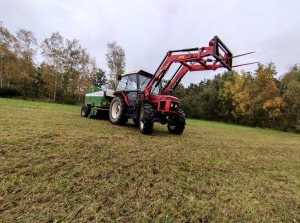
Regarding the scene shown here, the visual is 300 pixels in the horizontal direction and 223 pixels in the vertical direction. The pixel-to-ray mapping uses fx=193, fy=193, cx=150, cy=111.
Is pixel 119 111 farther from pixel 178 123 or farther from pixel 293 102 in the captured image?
pixel 293 102

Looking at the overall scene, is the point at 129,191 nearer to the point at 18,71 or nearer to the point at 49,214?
the point at 49,214

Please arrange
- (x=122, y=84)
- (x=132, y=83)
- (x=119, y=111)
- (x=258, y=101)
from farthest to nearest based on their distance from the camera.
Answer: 1. (x=258, y=101)
2. (x=122, y=84)
3. (x=132, y=83)
4. (x=119, y=111)

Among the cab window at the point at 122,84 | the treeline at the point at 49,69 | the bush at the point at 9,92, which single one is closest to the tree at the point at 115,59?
the treeline at the point at 49,69

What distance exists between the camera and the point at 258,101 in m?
27.3

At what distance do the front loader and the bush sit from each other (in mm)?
28160

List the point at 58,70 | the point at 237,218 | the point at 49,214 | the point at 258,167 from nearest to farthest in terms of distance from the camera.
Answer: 1. the point at 49,214
2. the point at 237,218
3. the point at 258,167
4. the point at 58,70

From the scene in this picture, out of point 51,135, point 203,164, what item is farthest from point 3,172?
point 203,164

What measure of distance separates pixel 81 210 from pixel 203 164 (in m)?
2.36

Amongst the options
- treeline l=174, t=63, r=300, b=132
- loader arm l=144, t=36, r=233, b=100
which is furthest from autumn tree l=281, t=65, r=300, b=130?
loader arm l=144, t=36, r=233, b=100

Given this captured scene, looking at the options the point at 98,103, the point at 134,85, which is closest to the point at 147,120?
the point at 134,85

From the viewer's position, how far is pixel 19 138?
3.51 meters

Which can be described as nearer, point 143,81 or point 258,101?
point 143,81

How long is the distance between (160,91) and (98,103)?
11.2 feet

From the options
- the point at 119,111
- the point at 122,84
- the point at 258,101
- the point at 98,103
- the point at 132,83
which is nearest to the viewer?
the point at 119,111
